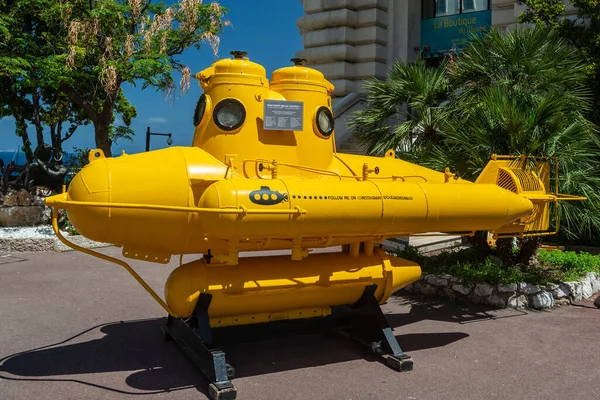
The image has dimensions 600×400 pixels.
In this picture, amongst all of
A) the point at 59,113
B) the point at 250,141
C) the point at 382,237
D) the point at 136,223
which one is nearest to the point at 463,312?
the point at 382,237

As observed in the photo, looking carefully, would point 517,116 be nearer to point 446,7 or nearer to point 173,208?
point 173,208

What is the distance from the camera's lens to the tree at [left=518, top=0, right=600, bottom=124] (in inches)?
431

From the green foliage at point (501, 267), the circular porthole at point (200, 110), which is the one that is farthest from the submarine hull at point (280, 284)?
the green foliage at point (501, 267)

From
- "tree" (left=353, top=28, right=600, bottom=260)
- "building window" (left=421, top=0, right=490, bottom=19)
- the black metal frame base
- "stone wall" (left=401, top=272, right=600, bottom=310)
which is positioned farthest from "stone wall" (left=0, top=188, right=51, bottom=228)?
"building window" (left=421, top=0, right=490, bottom=19)

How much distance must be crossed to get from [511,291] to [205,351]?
14.5 ft

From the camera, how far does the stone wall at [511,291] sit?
7.73 metres

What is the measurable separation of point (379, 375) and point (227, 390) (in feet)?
4.95

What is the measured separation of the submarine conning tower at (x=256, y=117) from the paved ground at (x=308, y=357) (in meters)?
1.96

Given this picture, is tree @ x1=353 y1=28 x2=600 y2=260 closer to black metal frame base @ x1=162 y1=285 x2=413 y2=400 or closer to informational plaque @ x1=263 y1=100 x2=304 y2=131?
black metal frame base @ x1=162 y1=285 x2=413 y2=400

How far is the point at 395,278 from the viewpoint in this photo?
615 cm

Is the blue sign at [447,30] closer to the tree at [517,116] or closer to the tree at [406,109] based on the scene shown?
the tree at [406,109]

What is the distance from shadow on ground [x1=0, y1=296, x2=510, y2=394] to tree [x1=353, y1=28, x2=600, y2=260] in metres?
2.56

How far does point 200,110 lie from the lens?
5734 mm

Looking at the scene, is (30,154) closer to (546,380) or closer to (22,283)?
(22,283)
